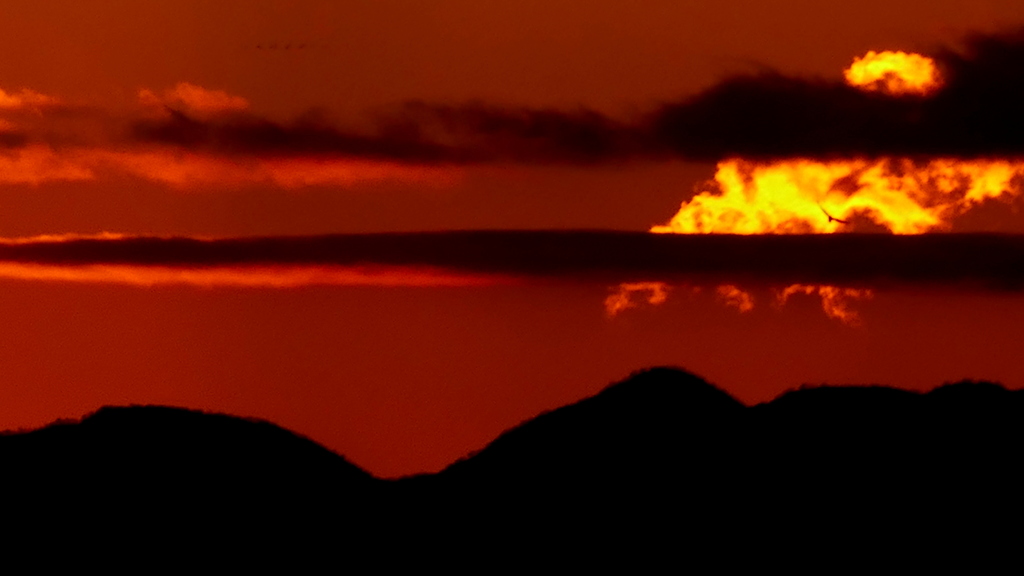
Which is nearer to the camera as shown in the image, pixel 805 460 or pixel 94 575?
pixel 94 575

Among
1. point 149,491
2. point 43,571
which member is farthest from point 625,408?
point 43,571

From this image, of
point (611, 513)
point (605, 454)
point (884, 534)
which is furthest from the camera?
point (605, 454)

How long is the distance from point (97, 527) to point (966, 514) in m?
45.2

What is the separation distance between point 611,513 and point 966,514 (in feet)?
60.3

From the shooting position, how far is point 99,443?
100m

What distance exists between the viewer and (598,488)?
93.7 metres

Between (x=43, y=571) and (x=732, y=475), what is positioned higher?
(x=732, y=475)

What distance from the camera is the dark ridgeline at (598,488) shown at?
87375 mm

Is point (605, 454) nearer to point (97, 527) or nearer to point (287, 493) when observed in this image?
point (287, 493)

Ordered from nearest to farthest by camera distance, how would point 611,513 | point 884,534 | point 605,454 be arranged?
point 884,534 → point 611,513 → point 605,454

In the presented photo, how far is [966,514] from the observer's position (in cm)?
8562

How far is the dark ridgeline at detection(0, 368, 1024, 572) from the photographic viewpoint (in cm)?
8738

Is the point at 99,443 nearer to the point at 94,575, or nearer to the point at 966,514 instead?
the point at 94,575

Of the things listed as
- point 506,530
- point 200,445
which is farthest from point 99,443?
point 506,530
